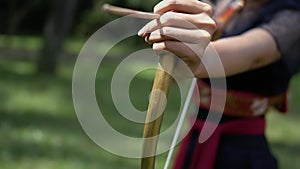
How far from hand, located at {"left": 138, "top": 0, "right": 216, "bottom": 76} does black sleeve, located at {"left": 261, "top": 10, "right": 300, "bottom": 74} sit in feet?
1.97

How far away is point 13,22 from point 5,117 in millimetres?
8514

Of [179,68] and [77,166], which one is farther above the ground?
[179,68]

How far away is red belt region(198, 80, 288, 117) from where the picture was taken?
7.61ft

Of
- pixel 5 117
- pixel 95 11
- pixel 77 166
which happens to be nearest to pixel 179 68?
pixel 77 166

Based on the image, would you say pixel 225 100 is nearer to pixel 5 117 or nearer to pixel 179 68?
pixel 179 68

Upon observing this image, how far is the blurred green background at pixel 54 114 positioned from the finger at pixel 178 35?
378cm

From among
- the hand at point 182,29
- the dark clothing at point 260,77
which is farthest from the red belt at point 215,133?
the hand at point 182,29

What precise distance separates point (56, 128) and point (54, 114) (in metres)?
0.70

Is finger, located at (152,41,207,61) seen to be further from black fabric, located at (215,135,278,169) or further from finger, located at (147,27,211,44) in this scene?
black fabric, located at (215,135,278,169)

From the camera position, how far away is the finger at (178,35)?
1436 mm

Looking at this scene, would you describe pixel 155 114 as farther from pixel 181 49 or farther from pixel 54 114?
pixel 54 114

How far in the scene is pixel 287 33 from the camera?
7.04 feet

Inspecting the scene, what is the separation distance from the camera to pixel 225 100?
7.39 ft

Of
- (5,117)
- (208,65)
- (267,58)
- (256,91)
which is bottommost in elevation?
(5,117)
